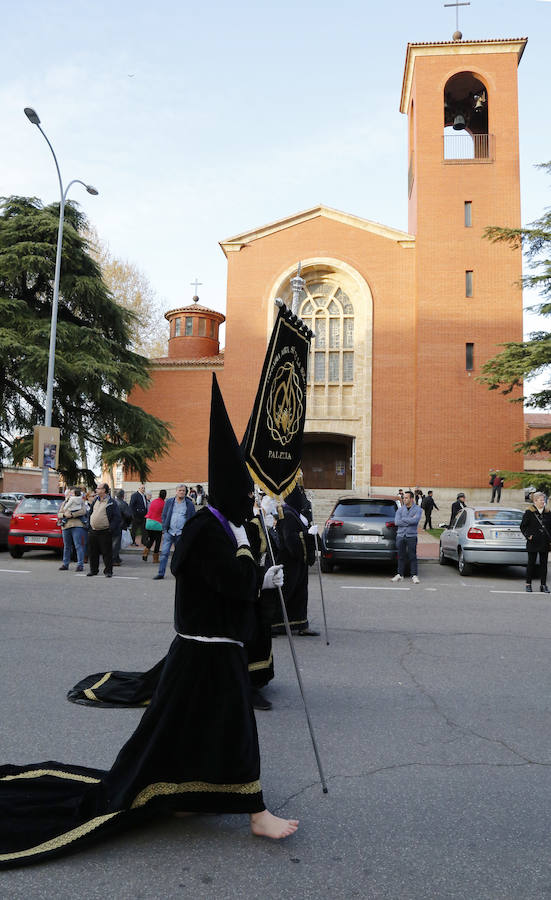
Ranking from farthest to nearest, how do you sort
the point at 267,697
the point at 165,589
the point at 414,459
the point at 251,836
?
the point at 414,459, the point at 165,589, the point at 267,697, the point at 251,836

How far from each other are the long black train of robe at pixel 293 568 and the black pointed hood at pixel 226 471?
4140 millimetres

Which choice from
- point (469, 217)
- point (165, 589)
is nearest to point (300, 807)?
point (165, 589)

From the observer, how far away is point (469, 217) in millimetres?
33312

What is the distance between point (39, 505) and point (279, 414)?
12078 millimetres

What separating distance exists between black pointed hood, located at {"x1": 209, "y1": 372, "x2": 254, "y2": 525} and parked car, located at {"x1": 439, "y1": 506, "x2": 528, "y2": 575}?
10.8 metres

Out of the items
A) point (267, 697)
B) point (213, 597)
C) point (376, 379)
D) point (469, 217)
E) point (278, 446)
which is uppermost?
point (469, 217)

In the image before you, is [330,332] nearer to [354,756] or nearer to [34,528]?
[34,528]

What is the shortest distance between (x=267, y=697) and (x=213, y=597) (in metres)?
2.44

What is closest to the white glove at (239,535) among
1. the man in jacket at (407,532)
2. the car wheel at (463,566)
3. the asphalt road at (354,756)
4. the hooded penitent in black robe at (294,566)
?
the asphalt road at (354,756)

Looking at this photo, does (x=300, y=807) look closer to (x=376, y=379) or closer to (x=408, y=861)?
(x=408, y=861)

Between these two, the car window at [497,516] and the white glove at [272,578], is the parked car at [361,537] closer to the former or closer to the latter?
the car window at [497,516]

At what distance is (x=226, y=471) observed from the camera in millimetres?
3090

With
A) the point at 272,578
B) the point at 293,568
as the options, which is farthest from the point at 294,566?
the point at 272,578

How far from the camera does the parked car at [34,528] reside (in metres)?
15.2
